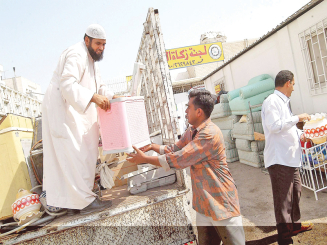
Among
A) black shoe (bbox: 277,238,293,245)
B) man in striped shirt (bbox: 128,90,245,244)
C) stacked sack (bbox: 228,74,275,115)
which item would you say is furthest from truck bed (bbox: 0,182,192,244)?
stacked sack (bbox: 228,74,275,115)

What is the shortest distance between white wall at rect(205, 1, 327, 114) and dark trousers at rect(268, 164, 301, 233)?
10.5ft

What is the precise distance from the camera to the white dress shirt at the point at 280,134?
2555 millimetres

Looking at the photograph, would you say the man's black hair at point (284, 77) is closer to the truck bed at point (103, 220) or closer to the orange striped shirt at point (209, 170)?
the orange striped shirt at point (209, 170)

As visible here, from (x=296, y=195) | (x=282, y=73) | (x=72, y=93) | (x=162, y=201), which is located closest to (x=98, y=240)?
(x=162, y=201)

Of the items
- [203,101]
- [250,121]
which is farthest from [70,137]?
[250,121]

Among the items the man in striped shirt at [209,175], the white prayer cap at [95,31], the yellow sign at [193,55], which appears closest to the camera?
the man in striped shirt at [209,175]

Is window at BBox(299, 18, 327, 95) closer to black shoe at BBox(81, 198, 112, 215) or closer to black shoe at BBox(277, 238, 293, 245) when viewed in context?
black shoe at BBox(277, 238, 293, 245)

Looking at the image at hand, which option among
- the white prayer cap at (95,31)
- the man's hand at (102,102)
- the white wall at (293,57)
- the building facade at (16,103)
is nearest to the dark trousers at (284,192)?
the man's hand at (102,102)

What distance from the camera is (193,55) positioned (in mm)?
14055

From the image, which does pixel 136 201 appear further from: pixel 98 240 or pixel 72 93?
pixel 72 93

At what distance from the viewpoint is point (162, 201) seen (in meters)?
2.02

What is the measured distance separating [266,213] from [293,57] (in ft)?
12.8

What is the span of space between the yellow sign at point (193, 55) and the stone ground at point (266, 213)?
32.5ft

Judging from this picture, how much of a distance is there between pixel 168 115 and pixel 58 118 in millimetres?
976
